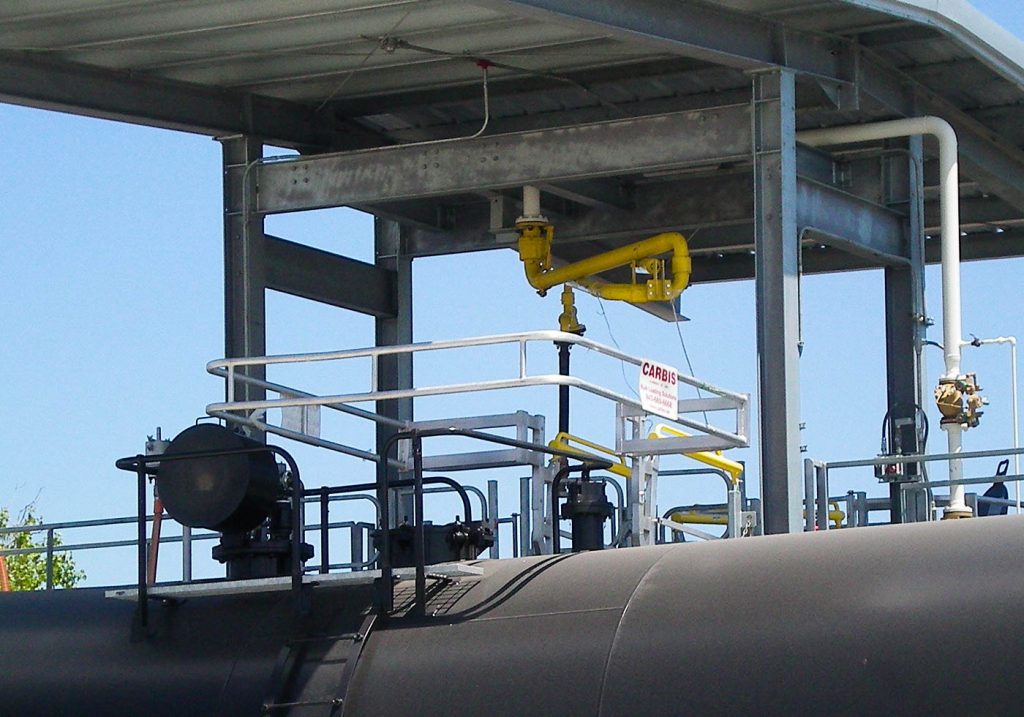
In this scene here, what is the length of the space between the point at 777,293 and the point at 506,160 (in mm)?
3972

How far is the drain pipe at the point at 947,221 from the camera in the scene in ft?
65.1

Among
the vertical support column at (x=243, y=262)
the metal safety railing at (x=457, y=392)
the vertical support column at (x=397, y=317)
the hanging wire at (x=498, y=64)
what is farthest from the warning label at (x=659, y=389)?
the vertical support column at (x=397, y=317)

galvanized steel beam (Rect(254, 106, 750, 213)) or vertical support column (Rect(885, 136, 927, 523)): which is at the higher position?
galvanized steel beam (Rect(254, 106, 750, 213))

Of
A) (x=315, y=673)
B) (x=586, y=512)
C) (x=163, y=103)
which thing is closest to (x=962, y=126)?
(x=163, y=103)

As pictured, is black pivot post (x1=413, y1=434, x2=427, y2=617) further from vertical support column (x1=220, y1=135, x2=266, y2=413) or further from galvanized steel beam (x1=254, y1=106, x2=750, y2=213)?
vertical support column (x1=220, y1=135, x2=266, y2=413)

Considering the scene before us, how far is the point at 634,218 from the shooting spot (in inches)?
997

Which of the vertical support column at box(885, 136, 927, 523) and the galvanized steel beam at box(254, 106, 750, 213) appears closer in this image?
the galvanized steel beam at box(254, 106, 750, 213)

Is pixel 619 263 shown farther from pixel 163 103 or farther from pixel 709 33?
pixel 163 103

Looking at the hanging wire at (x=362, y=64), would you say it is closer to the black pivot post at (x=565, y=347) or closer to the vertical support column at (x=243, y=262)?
the vertical support column at (x=243, y=262)

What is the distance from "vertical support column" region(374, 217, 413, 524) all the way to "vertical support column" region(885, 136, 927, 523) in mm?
6614

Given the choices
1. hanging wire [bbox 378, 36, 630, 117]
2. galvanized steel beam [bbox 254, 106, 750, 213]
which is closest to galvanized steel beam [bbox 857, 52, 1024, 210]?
galvanized steel beam [bbox 254, 106, 750, 213]

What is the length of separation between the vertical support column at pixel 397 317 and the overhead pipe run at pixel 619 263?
238 cm

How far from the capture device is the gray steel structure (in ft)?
64.1

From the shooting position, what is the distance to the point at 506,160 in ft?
70.8
